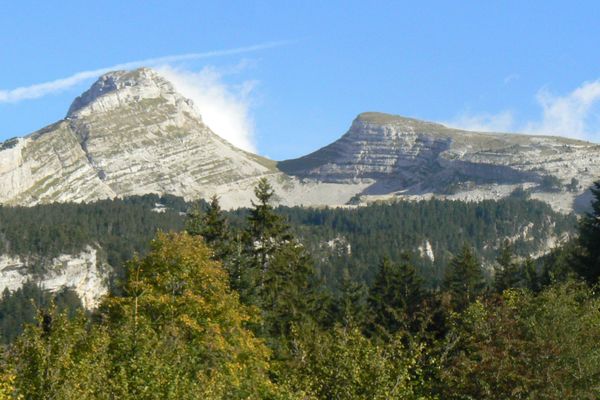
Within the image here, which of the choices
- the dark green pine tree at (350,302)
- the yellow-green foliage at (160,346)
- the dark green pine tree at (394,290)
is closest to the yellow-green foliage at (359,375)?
the yellow-green foliage at (160,346)

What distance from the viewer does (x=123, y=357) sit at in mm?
32969

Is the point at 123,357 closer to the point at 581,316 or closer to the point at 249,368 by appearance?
the point at 249,368

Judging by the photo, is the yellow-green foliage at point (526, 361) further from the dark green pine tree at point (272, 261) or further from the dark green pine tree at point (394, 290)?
the dark green pine tree at point (394, 290)

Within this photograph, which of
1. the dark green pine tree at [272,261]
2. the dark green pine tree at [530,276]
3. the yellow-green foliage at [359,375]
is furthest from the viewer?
the dark green pine tree at [530,276]

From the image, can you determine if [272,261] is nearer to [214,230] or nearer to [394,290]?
[214,230]

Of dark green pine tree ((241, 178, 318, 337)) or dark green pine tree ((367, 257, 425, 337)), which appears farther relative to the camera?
dark green pine tree ((367, 257, 425, 337))

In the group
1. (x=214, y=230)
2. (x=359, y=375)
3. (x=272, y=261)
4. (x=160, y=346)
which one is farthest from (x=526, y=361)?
(x=272, y=261)

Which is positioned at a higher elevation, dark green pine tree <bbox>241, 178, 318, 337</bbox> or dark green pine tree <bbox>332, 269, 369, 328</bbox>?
dark green pine tree <bbox>241, 178, 318, 337</bbox>

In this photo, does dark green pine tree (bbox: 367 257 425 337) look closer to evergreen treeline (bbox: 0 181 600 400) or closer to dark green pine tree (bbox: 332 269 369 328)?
dark green pine tree (bbox: 332 269 369 328)

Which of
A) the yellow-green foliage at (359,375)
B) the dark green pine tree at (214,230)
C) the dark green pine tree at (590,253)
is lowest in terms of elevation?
the yellow-green foliage at (359,375)

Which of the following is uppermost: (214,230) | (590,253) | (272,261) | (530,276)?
(214,230)

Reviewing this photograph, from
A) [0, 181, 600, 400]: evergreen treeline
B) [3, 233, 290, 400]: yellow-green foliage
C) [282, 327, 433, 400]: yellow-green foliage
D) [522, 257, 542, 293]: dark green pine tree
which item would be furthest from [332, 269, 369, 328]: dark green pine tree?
[282, 327, 433, 400]: yellow-green foliage

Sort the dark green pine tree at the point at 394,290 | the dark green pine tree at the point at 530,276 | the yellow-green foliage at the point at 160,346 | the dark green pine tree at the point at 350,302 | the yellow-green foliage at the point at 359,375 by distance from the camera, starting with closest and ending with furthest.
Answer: the yellow-green foliage at the point at 160,346, the yellow-green foliage at the point at 359,375, the dark green pine tree at the point at 350,302, the dark green pine tree at the point at 394,290, the dark green pine tree at the point at 530,276

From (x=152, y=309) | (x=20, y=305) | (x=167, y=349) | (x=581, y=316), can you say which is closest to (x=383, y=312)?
(x=152, y=309)
